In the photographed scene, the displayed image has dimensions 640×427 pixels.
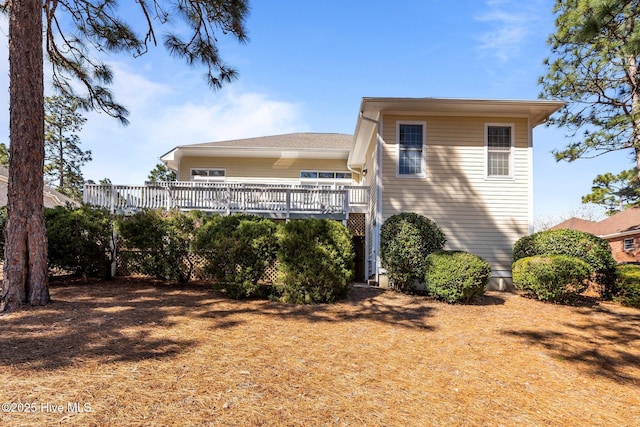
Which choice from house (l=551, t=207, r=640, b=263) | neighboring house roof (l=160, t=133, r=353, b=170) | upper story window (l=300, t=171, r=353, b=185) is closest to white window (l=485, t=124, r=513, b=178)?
neighboring house roof (l=160, t=133, r=353, b=170)

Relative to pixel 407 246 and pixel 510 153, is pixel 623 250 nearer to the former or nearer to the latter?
pixel 510 153

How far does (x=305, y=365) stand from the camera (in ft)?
11.9

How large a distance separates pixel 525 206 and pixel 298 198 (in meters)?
6.42

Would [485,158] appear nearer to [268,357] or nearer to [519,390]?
[519,390]

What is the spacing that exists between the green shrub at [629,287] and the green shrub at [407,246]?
383cm

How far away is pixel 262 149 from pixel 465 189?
27.3 ft

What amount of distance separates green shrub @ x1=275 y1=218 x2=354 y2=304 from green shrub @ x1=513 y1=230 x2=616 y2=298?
15.1 ft

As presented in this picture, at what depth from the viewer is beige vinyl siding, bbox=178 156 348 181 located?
14953mm

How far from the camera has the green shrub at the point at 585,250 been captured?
289 inches

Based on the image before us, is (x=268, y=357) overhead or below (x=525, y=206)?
below

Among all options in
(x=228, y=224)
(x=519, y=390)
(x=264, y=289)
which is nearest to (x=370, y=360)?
(x=519, y=390)

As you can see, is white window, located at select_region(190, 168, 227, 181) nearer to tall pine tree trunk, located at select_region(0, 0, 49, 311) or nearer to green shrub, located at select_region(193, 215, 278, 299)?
green shrub, located at select_region(193, 215, 278, 299)

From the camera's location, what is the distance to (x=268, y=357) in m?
3.75

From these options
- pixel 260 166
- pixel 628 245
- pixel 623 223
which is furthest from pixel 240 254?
pixel 628 245
